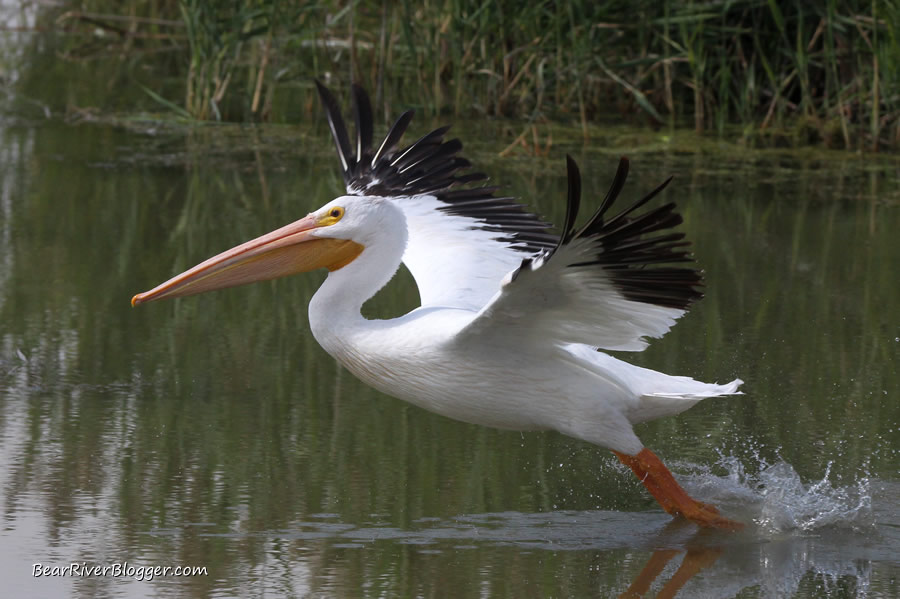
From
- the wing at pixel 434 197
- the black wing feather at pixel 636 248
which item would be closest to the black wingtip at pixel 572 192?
the black wing feather at pixel 636 248

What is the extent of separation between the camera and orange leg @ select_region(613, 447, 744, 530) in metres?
3.89

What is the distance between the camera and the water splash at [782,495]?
3854mm

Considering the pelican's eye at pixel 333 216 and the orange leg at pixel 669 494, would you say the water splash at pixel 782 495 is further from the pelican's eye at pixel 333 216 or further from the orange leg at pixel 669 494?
the pelican's eye at pixel 333 216

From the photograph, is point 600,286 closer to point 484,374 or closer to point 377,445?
point 484,374

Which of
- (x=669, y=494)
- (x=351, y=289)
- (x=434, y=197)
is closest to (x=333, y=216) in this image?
(x=351, y=289)

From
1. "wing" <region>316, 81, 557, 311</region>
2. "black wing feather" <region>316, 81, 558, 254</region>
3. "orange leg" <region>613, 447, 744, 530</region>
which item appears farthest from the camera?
"black wing feather" <region>316, 81, 558, 254</region>

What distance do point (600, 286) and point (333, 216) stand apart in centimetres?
93

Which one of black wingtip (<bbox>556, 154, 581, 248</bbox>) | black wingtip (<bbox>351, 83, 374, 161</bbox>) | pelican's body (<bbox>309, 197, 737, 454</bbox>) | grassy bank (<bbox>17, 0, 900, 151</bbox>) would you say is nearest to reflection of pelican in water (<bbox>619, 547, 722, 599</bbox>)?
pelican's body (<bbox>309, 197, 737, 454</bbox>)

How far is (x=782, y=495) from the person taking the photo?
3.92 meters

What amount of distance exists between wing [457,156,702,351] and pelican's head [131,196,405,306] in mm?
542

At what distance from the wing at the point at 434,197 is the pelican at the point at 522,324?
0.94 ft

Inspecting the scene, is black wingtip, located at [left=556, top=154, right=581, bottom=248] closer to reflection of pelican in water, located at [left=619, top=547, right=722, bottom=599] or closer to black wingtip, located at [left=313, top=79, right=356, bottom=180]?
reflection of pelican in water, located at [left=619, top=547, right=722, bottom=599]

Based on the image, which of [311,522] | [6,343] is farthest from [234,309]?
[311,522]
